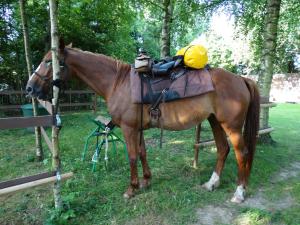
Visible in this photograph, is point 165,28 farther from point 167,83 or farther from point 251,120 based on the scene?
point 251,120

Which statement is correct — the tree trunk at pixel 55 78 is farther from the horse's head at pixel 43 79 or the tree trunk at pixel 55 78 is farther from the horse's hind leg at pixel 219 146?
the horse's hind leg at pixel 219 146

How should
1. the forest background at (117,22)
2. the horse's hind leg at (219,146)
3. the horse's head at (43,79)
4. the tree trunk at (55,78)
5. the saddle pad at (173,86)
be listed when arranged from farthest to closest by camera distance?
the forest background at (117,22)
the horse's hind leg at (219,146)
the saddle pad at (173,86)
the horse's head at (43,79)
the tree trunk at (55,78)

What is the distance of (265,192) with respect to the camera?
3756 mm

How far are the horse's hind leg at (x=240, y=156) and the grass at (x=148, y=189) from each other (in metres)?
0.17

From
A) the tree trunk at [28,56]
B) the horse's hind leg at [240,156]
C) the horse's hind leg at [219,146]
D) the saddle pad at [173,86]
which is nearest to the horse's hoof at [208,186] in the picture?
the horse's hind leg at [219,146]

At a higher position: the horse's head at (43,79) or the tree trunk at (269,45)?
the tree trunk at (269,45)

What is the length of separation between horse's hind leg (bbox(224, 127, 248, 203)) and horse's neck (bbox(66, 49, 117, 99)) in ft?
5.53

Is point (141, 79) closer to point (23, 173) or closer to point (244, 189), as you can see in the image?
point (244, 189)

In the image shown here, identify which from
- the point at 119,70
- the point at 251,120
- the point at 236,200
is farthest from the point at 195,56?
the point at 236,200

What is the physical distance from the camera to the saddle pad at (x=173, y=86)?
3.34 m

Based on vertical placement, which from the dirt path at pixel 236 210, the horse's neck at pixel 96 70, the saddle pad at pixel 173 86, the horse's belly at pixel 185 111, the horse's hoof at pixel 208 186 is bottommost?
the dirt path at pixel 236 210

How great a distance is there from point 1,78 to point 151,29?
16424 mm

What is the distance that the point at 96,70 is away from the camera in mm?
3502

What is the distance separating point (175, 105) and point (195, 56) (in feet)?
2.19
